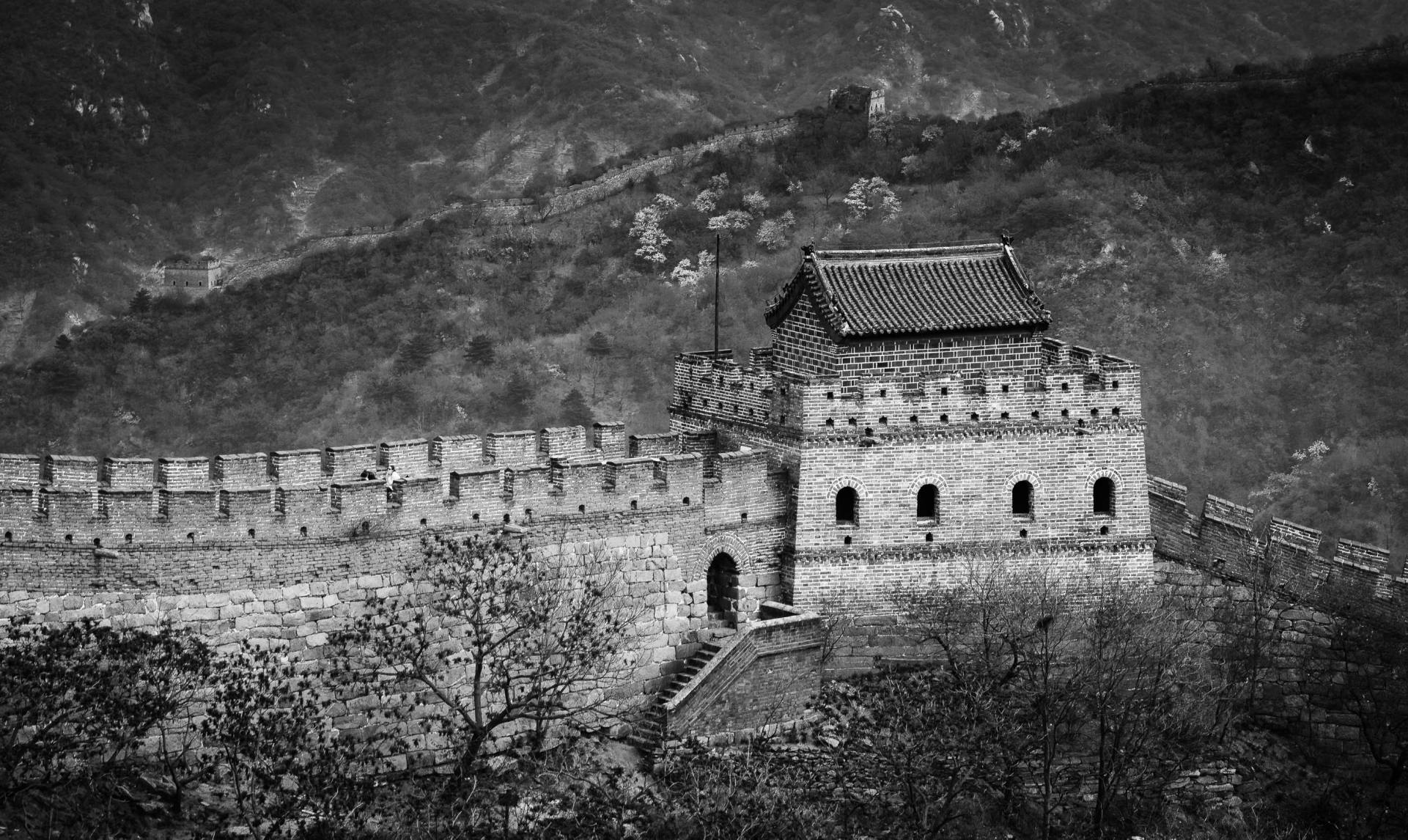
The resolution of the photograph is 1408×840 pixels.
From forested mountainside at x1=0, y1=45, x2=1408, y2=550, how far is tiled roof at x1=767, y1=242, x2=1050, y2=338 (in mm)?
21345

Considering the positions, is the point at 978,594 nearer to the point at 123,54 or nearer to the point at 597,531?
the point at 597,531

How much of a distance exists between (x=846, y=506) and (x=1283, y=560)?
8907mm

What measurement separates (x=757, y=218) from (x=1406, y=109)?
2349 cm

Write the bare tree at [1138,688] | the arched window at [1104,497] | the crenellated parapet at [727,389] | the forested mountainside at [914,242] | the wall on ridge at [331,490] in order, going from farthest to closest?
the forested mountainside at [914,242], the arched window at [1104,497], the crenellated parapet at [727,389], the bare tree at [1138,688], the wall on ridge at [331,490]

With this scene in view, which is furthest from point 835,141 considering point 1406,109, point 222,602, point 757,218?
point 222,602

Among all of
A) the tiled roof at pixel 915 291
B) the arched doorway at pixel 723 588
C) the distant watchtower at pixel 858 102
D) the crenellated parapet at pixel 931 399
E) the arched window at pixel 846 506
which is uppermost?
the distant watchtower at pixel 858 102

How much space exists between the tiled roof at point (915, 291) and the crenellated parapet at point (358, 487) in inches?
135

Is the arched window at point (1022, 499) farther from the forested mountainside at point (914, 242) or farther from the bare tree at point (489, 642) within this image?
the forested mountainside at point (914, 242)

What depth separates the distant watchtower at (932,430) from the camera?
1785 inches

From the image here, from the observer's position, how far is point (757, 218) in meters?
92.2

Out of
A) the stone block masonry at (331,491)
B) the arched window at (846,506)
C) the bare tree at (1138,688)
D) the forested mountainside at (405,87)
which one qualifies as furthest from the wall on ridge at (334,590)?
the forested mountainside at (405,87)

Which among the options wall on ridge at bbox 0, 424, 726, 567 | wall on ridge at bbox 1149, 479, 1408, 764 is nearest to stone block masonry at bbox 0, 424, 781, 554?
wall on ridge at bbox 0, 424, 726, 567

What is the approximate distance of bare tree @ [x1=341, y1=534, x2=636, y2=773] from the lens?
40062mm

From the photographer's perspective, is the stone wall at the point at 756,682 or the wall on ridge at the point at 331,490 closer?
the wall on ridge at the point at 331,490
